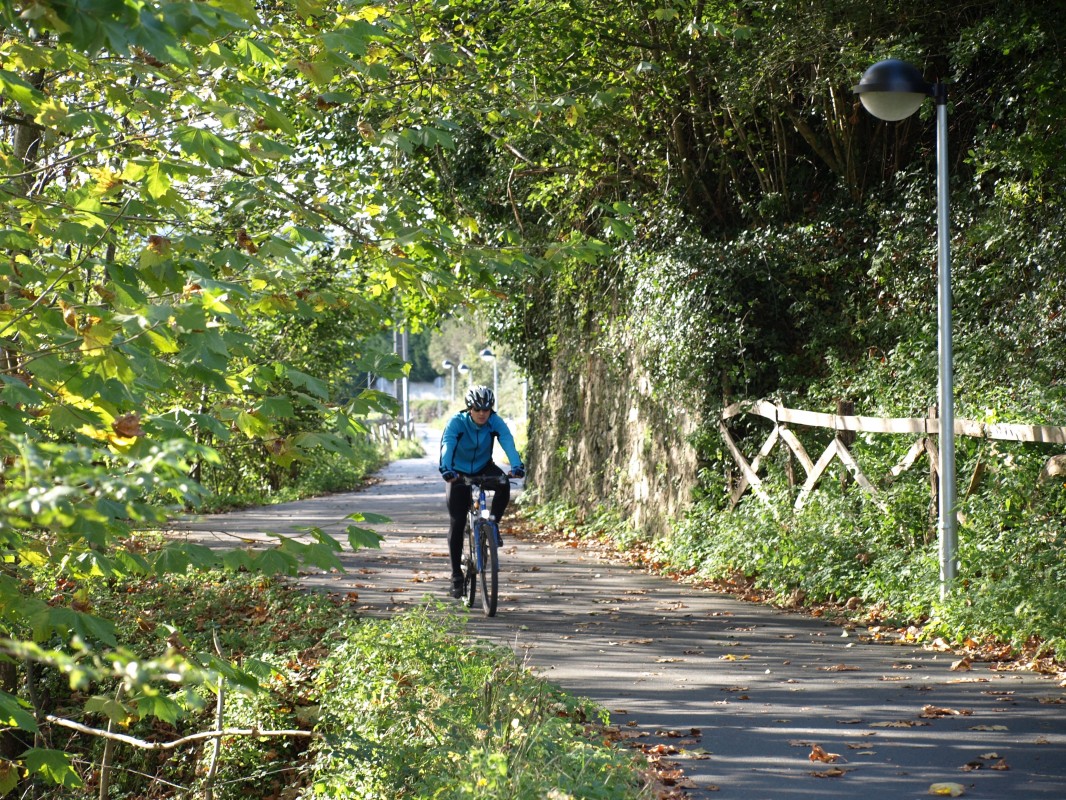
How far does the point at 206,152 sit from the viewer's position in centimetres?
502

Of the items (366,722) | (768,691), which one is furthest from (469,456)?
(366,722)

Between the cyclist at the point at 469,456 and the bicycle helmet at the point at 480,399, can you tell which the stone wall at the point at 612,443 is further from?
the bicycle helmet at the point at 480,399

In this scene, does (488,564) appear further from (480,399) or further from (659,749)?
(659,749)

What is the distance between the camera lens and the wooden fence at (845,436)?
8.87m

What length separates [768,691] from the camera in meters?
7.45

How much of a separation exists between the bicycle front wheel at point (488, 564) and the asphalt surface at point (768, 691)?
16 centimetres

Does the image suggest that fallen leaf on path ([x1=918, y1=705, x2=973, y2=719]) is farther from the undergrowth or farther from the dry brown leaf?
the dry brown leaf

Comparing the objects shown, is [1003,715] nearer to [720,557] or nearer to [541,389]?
[720,557]

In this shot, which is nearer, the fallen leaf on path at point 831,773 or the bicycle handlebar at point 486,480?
the fallen leaf on path at point 831,773

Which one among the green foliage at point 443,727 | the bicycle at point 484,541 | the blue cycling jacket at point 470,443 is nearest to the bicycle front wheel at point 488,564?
the bicycle at point 484,541

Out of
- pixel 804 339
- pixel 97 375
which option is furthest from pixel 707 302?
pixel 97 375

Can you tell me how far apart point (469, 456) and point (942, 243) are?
4.46 meters

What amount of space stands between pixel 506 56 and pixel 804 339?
195 inches

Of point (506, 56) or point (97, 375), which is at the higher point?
point (506, 56)
